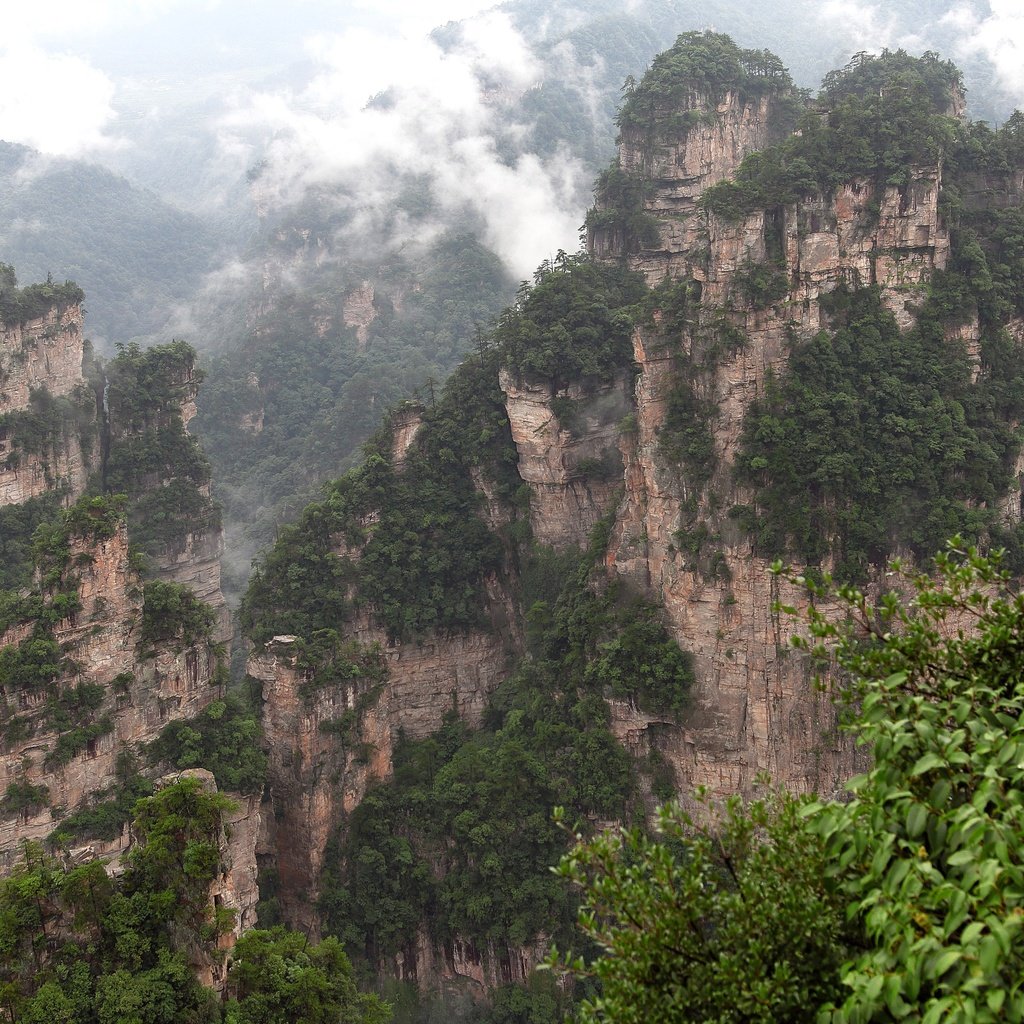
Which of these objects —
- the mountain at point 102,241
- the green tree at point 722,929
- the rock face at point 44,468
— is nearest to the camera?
the green tree at point 722,929

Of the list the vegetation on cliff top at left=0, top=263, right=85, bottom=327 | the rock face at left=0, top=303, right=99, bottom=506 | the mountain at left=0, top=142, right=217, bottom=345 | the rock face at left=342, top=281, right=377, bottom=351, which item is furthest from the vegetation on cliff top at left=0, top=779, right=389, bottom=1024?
the mountain at left=0, top=142, right=217, bottom=345

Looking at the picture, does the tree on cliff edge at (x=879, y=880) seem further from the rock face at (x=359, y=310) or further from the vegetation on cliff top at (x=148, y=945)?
the rock face at (x=359, y=310)

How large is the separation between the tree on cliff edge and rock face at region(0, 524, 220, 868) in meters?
21.3

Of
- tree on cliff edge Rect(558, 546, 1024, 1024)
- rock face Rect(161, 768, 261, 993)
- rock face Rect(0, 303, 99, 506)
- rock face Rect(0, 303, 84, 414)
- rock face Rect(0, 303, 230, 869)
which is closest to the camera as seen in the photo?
tree on cliff edge Rect(558, 546, 1024, 1024)

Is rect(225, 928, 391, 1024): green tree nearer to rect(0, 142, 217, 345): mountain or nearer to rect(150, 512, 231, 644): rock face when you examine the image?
rect(150, 512, 231, 644): rock face

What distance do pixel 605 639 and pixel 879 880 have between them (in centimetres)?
2477

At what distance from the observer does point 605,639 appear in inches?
1260

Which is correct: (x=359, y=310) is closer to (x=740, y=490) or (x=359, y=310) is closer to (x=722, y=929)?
(x=740, y=490)

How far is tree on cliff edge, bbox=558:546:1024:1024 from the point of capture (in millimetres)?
6129

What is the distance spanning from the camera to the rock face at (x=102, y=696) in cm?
2584

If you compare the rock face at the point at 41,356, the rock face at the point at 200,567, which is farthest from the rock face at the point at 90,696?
the rock face at the point at 200,567

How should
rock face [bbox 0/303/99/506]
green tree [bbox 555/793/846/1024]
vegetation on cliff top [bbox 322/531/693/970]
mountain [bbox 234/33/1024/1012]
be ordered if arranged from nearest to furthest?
green tree [bbox 555/793/846/1024]
mountain [bbox 234/33/1024/1012]
vegetation on cliff top [bbox 322/531/693/970]
rock face [bbox 0/303/99/506]

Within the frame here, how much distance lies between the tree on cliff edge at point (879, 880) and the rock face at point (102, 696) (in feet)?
69.7

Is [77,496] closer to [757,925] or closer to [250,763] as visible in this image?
[250,763]
